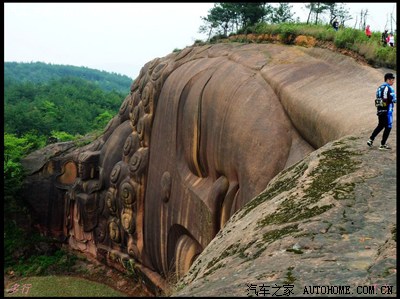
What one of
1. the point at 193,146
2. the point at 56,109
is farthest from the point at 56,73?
the point at 193,146

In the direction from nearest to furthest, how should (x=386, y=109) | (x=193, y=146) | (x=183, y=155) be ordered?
(x=386, y=109) < (x=193, y=146) < (x=183, y=155)

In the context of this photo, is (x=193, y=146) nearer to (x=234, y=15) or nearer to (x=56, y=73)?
(x=234, y=15)

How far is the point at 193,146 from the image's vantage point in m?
8.33

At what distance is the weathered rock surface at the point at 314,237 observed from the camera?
213 centimetres

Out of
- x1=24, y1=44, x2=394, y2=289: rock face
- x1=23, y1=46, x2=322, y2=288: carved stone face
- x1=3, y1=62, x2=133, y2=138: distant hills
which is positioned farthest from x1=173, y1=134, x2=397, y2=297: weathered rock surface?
x1=3, y1=62, x2=133, y2=138: distant hills

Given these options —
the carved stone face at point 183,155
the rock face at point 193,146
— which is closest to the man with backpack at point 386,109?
the rock face at point 193,146

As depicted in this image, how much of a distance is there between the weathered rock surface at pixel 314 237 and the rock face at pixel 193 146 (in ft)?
5.08

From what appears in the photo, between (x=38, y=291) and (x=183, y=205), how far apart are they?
5.02 meters

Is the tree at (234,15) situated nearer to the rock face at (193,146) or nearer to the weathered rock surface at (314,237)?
the rock face at (193,146)

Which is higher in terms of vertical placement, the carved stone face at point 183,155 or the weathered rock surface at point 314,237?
the weathered rock surface at point 314,237

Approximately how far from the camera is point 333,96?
618 centimetres

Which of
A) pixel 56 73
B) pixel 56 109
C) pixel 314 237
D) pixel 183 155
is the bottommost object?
pixel 56 73

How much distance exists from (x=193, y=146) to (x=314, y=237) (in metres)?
5.83

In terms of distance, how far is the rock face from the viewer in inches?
258
